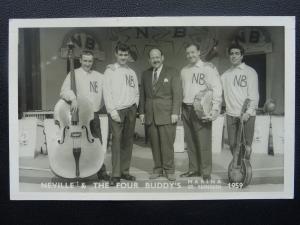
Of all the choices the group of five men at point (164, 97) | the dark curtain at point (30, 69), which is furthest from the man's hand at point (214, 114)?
the dark curtain at point (30, 69)

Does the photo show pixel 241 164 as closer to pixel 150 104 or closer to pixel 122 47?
pixel 150 104

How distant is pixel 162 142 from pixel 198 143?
2.8 inches

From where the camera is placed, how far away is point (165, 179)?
800mm

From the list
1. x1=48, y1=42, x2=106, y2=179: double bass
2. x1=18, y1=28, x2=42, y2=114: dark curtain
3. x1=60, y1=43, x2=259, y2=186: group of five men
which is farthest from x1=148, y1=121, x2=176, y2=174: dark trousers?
x1=18, y1=28, x2=42, y2=114: dark curtain

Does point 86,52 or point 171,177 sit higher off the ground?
point 86,52

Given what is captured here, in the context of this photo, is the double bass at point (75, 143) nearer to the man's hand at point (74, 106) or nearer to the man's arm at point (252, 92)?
the man's hand at point (74, 106)

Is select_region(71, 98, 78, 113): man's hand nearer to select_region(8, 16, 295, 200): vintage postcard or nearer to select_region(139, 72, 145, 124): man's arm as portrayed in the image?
select_region(8, 16, 295, 200): vintage postcard

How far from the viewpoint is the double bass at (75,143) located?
0.78 meters

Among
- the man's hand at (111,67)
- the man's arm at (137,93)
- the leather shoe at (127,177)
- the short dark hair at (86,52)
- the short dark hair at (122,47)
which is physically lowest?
the leather shoe at (127,177)

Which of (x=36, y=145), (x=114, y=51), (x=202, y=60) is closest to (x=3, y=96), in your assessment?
(x=36, y=145)

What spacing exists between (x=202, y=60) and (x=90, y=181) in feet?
1.07

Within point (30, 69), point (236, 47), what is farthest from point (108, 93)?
point (236, 47)

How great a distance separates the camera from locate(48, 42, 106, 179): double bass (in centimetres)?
78
